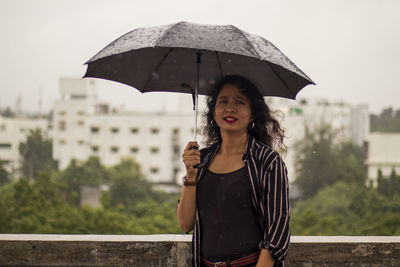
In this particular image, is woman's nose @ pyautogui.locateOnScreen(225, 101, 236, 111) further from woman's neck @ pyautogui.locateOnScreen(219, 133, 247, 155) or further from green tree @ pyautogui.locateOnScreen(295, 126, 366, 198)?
green tree @ pyautogui.locateOnScreen(295, 126, 366, 198)

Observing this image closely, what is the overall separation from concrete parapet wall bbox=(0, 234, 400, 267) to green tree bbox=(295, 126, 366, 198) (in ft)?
123

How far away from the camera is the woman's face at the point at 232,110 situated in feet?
6.75

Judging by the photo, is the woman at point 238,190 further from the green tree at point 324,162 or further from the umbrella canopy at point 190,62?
the green tree at point 324,162

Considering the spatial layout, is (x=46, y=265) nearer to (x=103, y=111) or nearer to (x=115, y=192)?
(x=115, y=192)

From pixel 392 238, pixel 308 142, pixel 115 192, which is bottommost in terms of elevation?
pixel 115 192

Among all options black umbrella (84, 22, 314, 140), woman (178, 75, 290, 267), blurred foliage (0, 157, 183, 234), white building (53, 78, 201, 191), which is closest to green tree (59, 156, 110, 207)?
white building (53, 78, 201, 191)

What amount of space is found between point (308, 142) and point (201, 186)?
49222 millimetres

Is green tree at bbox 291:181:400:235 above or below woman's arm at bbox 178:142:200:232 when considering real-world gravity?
below

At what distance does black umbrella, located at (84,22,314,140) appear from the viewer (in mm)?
1893

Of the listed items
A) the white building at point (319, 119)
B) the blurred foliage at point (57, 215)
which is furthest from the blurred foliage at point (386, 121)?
the blurred foliage at point (57, 215)

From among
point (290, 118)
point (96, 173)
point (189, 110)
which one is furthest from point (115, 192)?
point (290, 118)

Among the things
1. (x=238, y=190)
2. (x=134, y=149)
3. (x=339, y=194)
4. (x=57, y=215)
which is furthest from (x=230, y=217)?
(x=134, y=149)

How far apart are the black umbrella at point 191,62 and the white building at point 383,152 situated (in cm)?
4158

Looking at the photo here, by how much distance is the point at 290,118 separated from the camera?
5041 centimetres
